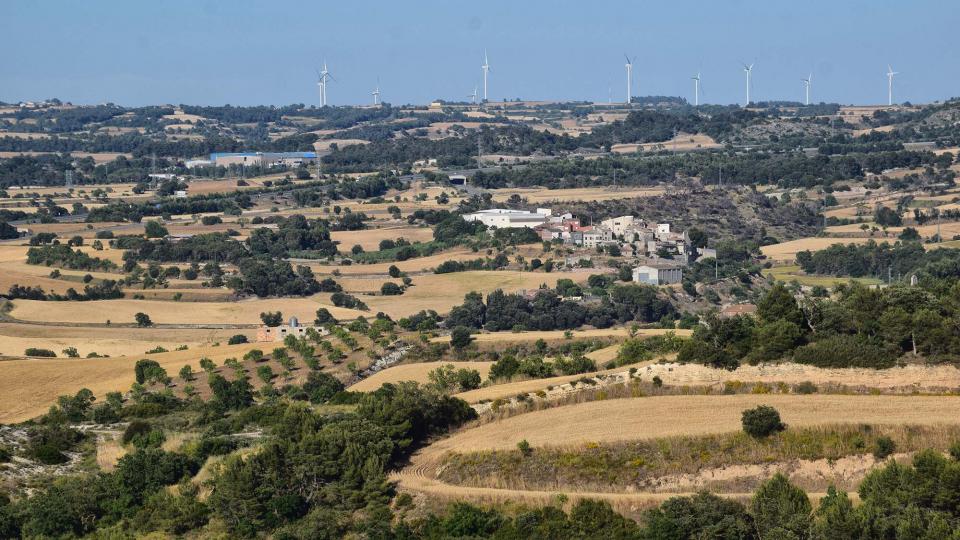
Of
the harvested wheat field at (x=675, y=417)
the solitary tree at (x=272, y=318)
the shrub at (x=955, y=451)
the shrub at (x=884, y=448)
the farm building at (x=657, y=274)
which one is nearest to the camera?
the shrub at (x=955, y=451)

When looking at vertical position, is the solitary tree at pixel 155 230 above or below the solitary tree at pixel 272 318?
above

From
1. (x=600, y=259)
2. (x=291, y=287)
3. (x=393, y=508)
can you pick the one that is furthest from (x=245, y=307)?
(x=393, y=508)

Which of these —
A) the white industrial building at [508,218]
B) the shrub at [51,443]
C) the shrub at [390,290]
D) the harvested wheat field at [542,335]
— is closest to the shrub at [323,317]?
the shrub at [390,290]

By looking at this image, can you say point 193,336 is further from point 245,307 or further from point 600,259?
point 600,259

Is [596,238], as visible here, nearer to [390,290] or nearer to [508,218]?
[508,218]

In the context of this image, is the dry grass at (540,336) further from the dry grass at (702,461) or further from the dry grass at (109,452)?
the dry grass at (702,461)

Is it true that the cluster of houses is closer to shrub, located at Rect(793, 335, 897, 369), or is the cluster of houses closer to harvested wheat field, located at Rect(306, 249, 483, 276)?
harvested wheat field, located at Rect(306, 249, 483, 276)

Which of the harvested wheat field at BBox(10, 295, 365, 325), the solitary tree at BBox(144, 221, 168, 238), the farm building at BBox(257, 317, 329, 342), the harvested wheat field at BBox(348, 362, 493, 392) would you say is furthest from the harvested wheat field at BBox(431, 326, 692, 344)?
the solitary tree at BBox(144, 221, 168, 238)
